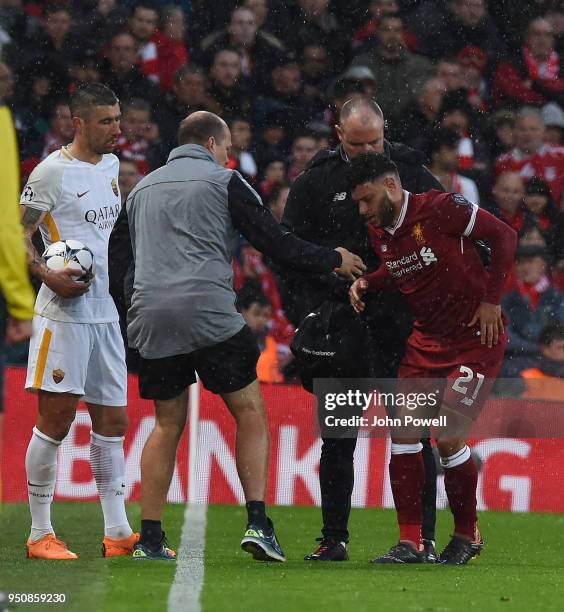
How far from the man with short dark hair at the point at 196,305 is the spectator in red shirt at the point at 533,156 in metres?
6.56

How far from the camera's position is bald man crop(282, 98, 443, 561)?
22.1ft

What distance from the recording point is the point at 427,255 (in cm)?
635

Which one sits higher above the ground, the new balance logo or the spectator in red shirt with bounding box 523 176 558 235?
the spectator in red shirt with bounding box 523 176 558 235

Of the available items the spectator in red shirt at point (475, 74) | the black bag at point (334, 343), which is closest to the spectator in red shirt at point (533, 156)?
the spectator in red shirt at point (475, 74)

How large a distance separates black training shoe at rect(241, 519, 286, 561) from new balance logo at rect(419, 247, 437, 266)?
141 centimetres

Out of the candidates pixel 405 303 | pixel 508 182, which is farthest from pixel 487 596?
pixel 508 182

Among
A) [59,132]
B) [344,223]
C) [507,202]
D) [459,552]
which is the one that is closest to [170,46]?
[59,132]

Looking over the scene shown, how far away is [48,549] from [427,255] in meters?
2.24

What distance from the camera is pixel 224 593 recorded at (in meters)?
5.02

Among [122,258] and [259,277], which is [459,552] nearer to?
[122,258]

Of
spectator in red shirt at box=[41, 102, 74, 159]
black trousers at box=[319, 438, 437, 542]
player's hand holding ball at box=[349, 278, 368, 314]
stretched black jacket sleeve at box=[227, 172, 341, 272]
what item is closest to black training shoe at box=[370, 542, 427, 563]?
black trousers at box=[319, 438, 437, 542]

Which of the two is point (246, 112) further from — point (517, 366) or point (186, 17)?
point (517, 366)

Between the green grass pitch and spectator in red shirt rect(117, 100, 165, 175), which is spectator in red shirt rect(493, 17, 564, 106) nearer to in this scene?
spectator in red shirt rect(117, 100, 165, 175)

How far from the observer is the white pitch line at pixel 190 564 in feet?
15.6
